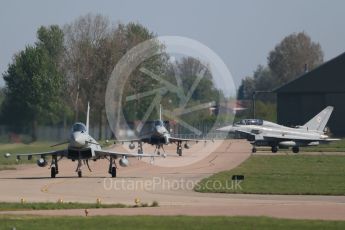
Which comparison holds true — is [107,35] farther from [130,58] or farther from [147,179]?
[147,179]

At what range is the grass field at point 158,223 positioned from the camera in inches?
878

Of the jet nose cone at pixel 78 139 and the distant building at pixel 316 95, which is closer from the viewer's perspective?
the jet nose cone at pixel 78 139

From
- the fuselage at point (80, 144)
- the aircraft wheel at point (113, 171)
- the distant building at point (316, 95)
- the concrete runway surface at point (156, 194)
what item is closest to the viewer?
the concrete runway surface at point (156, 194)

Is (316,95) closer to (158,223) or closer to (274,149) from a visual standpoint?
(274,149)

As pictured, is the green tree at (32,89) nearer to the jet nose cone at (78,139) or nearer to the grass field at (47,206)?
the jet nose cone at (78,139)

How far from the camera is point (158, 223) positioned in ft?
75.5

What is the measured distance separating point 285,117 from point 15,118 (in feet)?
109

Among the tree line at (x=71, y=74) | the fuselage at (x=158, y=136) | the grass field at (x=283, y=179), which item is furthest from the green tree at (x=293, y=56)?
the grass field at (x=283, y=179)

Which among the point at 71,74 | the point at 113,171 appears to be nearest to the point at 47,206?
the point at 113,171

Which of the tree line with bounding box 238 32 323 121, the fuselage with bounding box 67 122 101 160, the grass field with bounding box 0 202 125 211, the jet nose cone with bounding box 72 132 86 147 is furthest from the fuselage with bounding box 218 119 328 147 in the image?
the tree line with bounding box 238 32 323 121

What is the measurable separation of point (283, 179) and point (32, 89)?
5008 cm

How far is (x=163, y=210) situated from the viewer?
26.5 meters

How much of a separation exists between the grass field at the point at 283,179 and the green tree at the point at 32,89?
29.8 meters

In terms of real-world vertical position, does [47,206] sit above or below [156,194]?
below
